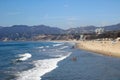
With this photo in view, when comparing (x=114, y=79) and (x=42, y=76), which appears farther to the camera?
(x=42, y=76)

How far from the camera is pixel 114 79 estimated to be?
910 inches

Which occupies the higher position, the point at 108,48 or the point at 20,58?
the point at 108,48

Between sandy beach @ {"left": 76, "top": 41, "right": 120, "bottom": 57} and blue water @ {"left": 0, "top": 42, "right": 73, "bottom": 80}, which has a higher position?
sandy beach @ {"left": 76, "top": 41, "right": 120, "bottom": 57}

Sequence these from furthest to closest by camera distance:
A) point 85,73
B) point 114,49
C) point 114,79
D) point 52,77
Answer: point 114,49 → point 85,73 → point 52,77 → point 114,79

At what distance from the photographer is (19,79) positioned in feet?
79.7

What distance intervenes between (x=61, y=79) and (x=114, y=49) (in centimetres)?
2911

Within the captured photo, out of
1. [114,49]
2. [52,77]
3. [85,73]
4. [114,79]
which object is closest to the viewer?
[114,79]

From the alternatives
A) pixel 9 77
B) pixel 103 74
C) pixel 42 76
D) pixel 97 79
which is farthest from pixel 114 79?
pixel 9 77

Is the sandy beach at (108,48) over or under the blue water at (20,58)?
over

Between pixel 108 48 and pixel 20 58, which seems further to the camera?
pixel 108 48

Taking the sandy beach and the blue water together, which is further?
the sandy beach

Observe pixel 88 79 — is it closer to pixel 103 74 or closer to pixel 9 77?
pixel 103 74

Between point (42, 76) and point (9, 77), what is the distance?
3006 millimetres

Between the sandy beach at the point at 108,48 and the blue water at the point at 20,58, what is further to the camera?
the sandy beach at the point at 108,48
